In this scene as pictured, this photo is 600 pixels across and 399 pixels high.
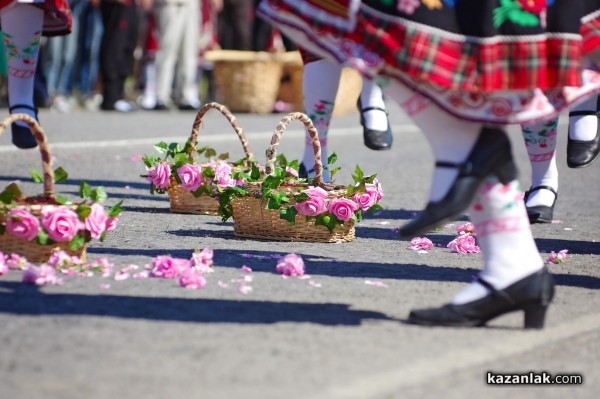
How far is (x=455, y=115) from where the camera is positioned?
280 cm

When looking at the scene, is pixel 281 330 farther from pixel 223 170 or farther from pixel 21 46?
pixel 21 46

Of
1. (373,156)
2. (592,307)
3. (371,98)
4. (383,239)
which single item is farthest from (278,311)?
(373,156)

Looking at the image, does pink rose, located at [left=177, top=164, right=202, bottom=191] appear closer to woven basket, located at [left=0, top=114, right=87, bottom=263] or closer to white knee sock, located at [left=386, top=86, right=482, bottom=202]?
woven basket, located at [left=0, top=114, right=87, bottom=263]

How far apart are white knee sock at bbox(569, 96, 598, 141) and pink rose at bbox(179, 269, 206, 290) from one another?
85.0 inches

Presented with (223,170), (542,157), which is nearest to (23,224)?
(223,170)

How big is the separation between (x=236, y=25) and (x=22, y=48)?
29.6 ft

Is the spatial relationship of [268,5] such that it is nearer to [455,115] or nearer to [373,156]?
[455,115]

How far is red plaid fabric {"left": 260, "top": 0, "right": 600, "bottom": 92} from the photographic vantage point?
2.71m

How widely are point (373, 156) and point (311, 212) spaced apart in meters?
3.86

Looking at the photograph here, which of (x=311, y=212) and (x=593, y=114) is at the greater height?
(x=593, y=114)

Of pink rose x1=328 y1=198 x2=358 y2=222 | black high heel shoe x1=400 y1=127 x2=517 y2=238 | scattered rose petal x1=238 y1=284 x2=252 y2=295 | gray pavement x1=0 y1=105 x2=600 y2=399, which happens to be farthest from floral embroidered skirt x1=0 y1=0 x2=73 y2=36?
black high heel shoe x1=400 y1=127 x2=517 y2=238

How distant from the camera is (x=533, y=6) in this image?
9.16 feet

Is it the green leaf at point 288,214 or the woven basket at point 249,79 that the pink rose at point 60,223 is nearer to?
the green leaf at point 288,214

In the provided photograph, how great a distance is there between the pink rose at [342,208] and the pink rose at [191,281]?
96 cm
